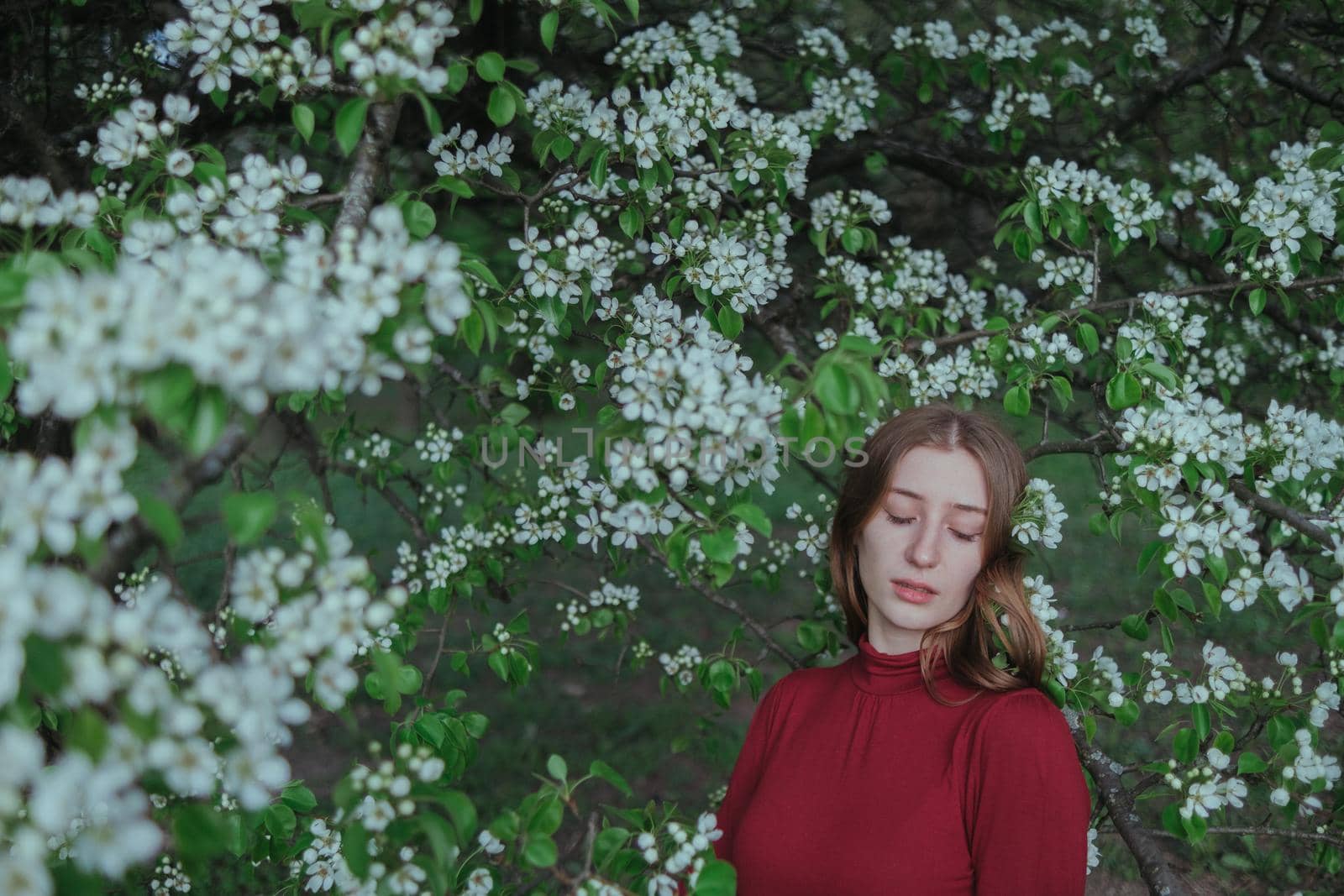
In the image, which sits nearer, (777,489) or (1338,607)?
(1338,607)

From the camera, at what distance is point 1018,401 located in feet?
8.16

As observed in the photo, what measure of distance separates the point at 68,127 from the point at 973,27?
13.4 ft

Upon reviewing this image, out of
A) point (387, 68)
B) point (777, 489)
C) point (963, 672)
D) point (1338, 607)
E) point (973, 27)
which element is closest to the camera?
point (387, 68)

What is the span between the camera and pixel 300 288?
116 cm

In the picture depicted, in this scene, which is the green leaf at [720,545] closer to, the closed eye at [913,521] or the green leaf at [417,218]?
the closed eye at [913,521]

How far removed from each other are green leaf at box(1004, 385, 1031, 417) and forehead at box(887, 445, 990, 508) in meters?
0.42

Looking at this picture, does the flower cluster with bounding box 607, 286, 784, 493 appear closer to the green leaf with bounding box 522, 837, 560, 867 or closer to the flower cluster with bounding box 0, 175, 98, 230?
the green leaf with bounding box 522, 837, 560, 867

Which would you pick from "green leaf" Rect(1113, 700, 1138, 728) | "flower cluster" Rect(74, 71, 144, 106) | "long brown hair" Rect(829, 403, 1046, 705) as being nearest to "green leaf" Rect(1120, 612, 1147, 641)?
"green leaf" Rect(1113, 700, 1138, 728)

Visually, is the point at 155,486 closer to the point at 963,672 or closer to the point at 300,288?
the point at 300,288

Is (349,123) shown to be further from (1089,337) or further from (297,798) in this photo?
(1089,337)

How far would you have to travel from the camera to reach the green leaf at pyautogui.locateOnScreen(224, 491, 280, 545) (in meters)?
1.15

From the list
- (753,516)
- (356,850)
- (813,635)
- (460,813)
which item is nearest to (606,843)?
(460,813)

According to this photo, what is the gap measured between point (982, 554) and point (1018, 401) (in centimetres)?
54

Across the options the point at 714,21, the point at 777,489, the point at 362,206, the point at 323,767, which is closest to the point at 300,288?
the point at 362,206
